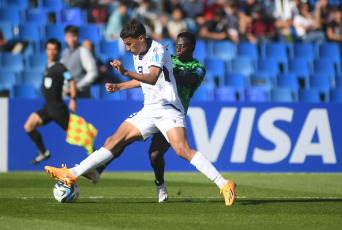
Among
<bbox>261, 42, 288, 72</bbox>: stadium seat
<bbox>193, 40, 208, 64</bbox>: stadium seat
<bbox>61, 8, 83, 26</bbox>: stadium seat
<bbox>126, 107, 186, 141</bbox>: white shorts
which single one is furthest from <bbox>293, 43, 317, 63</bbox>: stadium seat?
<bbox>126, 107, 186, 141</bbox>: white shorts

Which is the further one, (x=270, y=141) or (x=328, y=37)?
(x=328, y=37)

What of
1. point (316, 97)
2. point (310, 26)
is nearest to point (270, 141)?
point (316, 97)

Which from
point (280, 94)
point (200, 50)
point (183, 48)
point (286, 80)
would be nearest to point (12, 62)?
point (200, 50)

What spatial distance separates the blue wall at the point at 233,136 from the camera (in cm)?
1270

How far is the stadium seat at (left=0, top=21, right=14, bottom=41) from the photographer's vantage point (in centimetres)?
1581

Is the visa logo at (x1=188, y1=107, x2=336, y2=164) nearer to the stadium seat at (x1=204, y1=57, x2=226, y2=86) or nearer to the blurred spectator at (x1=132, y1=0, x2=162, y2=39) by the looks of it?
the stadium seat at (x1=204, y1=57, x2=226, y2=86)

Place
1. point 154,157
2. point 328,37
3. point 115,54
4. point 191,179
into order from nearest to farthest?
point 154,157 → point 191,179 → point 115,54 → point 328,37

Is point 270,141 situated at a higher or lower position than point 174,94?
lower

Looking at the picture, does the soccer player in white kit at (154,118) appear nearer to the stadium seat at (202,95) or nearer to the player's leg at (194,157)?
the player's leg at (194,157)

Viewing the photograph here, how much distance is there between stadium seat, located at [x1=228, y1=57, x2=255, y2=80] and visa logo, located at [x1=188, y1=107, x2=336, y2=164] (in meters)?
3.56

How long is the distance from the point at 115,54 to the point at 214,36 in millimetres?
2678

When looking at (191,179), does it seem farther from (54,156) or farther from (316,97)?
(316,97)

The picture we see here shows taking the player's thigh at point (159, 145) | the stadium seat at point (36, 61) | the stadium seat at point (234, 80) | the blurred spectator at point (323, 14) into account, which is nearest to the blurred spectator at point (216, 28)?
the stadium seat at point (234, 80)

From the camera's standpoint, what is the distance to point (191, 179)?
38.3 feet
